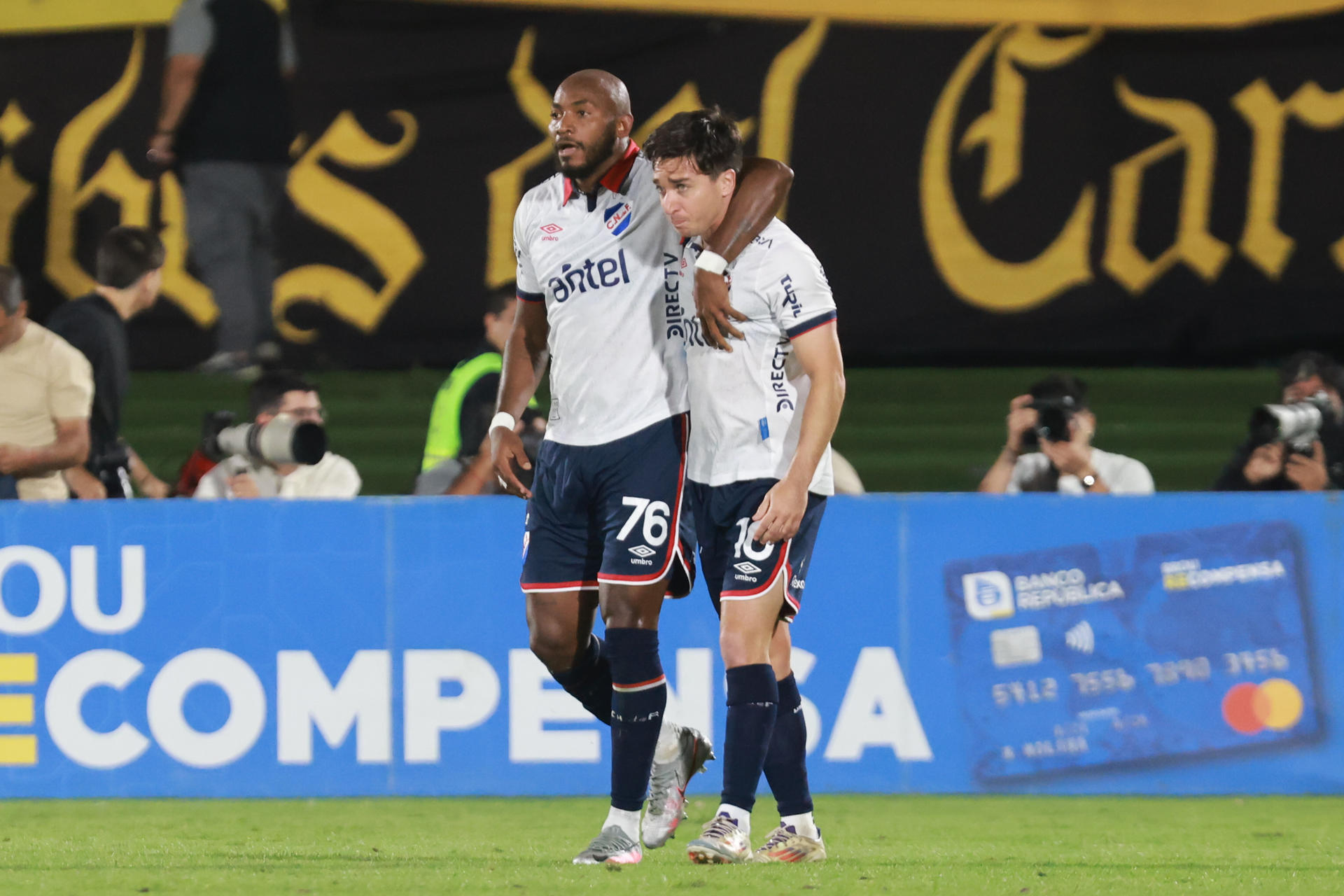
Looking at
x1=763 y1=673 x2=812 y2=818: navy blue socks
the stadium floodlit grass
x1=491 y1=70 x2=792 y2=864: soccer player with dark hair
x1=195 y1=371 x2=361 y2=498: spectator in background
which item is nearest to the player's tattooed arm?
x1=491 y1=70 x2=792 y2=864: soccer player with dark hair

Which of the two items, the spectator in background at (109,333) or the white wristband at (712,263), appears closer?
the white wristband at (712,263)

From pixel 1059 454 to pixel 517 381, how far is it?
9.74 ft

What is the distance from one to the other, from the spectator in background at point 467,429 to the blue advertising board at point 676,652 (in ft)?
1.73

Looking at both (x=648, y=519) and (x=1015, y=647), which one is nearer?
(x=648, y=519)

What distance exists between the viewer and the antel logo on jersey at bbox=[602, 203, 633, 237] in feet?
15.7

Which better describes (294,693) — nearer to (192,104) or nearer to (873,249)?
(192,104)

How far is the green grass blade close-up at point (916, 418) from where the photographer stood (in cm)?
1015

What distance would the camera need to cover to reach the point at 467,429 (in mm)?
7375

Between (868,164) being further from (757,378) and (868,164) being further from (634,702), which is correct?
(634,702)

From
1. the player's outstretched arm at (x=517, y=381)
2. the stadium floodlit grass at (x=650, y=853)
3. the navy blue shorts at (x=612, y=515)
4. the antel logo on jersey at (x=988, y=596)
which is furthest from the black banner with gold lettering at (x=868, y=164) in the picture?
the navy blue shorts at (x=612, y=515)

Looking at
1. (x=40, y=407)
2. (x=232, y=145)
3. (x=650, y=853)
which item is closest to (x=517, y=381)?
(x=650, y=853)

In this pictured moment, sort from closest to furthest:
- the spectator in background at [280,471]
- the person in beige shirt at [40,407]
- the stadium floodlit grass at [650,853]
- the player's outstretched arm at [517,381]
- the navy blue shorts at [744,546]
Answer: the stadium floodlit grass at [650,853]
the navy blue shorts at [744,546]
the player's outstretched arm at [517,381]
the person in beige shirt at [40,407]
the spectator in background at [280,471]

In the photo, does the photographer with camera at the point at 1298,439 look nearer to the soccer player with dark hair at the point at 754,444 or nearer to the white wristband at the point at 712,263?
the soccer player with dark hair at the point at 754,444

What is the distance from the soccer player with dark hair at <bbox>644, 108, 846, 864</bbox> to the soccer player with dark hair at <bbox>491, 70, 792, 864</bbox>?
89 mm
